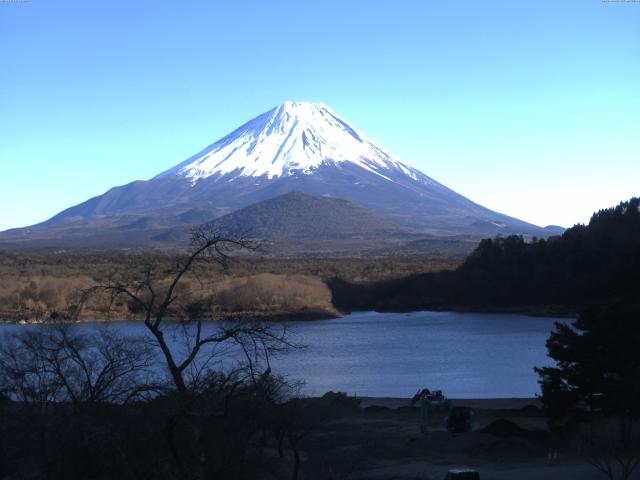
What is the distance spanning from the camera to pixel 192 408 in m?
7.93

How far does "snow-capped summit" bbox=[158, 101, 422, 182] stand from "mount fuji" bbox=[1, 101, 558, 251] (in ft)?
→ 0.60

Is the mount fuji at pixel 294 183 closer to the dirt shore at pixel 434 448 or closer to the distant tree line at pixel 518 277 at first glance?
the distant tree line at pixel 518 277

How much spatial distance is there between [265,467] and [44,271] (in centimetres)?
5327

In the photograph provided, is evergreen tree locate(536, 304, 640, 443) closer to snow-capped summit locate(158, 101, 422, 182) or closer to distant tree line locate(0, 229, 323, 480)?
distant tree line locate(0, 229, 323, 480)

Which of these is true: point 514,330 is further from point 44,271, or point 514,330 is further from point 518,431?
point 44,271

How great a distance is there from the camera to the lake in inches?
979

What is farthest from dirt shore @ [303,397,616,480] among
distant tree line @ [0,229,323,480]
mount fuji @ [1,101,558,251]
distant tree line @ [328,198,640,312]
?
mount fuji @ [1,101,558,251]

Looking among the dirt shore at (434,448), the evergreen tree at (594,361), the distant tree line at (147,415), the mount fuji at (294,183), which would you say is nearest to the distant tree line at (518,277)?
the dirt shore at (434,448)

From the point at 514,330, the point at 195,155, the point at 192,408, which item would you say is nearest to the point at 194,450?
the point at 192,408

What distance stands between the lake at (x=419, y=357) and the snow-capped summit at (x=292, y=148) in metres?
127

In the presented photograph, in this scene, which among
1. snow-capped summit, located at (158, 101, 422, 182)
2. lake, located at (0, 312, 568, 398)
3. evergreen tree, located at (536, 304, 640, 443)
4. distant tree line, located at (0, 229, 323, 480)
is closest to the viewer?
distant tree line, located at (0, 229, 323, 480)

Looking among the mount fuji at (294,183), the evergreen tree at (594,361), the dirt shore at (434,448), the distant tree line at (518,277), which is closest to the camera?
the dirt shore at (434,448)

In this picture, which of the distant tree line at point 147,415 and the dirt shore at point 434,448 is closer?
the distant tree line at point 147,415

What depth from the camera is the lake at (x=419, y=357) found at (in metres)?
24.9
